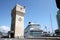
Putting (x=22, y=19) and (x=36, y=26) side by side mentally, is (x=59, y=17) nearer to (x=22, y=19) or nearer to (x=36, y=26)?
(x=36, y=26)

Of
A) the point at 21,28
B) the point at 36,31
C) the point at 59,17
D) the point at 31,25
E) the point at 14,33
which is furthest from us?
the point at 59,17

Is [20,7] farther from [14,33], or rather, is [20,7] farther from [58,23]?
[58,23]

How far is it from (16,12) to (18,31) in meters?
3.32

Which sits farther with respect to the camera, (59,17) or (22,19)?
(59,17)

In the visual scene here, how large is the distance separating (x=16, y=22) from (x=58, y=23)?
53.9m

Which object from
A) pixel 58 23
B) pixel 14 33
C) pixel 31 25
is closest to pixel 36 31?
pixel 31 25

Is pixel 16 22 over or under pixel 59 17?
under

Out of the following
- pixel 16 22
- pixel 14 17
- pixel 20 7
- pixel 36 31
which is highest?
pixel 20 7

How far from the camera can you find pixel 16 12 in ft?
48.0

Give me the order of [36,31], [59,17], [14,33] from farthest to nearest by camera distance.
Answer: [59,17] < [36,31] < [14,33]

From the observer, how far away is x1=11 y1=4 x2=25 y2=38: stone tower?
44.9 ft

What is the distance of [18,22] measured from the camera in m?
14.4

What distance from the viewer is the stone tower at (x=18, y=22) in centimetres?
1369

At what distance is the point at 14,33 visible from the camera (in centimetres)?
1348
